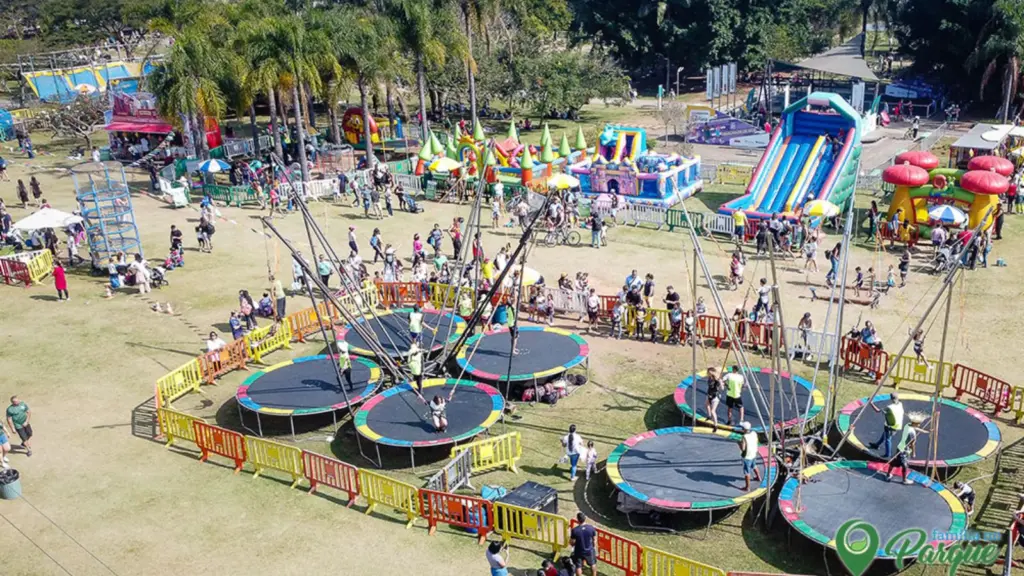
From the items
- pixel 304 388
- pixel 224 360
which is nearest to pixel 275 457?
pixel 304 388

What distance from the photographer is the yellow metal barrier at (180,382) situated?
2447 centimetres

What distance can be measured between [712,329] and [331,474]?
42.7 ft

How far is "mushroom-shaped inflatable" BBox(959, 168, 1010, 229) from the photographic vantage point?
3409cm

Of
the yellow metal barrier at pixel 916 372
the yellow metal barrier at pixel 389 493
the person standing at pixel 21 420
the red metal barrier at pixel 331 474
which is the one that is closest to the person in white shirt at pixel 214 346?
the person standing at pixel 21 420

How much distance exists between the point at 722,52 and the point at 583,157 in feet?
108

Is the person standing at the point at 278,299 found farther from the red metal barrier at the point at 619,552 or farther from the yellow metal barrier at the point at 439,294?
the red metal barrier at the point at 619,552

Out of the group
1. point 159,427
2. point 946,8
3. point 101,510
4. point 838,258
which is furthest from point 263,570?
point 946,8

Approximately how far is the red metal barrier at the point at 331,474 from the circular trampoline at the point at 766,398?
824 cm

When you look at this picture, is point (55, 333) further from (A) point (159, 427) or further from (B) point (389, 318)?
(B) point (389, 318)

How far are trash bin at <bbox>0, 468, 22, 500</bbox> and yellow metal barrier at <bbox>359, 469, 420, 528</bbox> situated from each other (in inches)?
313

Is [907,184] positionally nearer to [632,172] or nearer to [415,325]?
[632,172]

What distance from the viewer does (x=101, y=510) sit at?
19766mm

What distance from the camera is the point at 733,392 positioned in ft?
70.0

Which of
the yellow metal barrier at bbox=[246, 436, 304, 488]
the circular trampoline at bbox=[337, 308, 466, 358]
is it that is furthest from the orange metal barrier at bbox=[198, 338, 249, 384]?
the yellow metal barrier at bbox=[246, 436, 304, 488]
